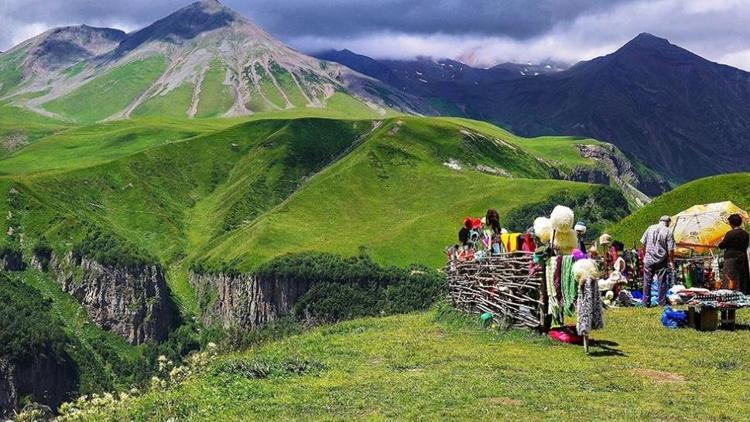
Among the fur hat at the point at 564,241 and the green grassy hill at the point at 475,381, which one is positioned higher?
the fur hat at the point at 564,241

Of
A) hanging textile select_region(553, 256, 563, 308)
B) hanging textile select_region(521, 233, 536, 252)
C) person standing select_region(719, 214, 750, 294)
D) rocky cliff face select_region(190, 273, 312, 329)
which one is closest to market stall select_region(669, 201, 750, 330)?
person standing select_region(719, 214, 750, 294)

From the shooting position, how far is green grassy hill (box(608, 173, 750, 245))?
69.1 metres

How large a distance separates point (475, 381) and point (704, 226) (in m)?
29.4

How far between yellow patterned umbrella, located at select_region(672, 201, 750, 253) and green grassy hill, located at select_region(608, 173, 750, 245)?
25.3 metres

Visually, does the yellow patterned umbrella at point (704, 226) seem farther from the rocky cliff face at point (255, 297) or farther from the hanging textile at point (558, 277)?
the rocky cliff face at point (255, 297)

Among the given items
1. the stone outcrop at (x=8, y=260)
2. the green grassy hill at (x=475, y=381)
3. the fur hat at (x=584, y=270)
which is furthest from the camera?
the stone outcrop at (x=8, y=260)

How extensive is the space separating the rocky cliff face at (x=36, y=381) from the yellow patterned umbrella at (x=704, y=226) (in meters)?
155

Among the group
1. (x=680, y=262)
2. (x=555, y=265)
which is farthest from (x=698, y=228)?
(x=555, y=265)

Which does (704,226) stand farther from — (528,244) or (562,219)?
(562,219)

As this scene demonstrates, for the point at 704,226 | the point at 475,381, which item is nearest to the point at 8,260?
the point at 704,226

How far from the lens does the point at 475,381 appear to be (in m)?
17.3

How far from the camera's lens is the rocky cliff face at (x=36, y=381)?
16162 cm

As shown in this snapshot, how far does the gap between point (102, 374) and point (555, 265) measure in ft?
566

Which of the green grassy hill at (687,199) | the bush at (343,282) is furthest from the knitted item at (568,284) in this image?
the bush at (343,282)
